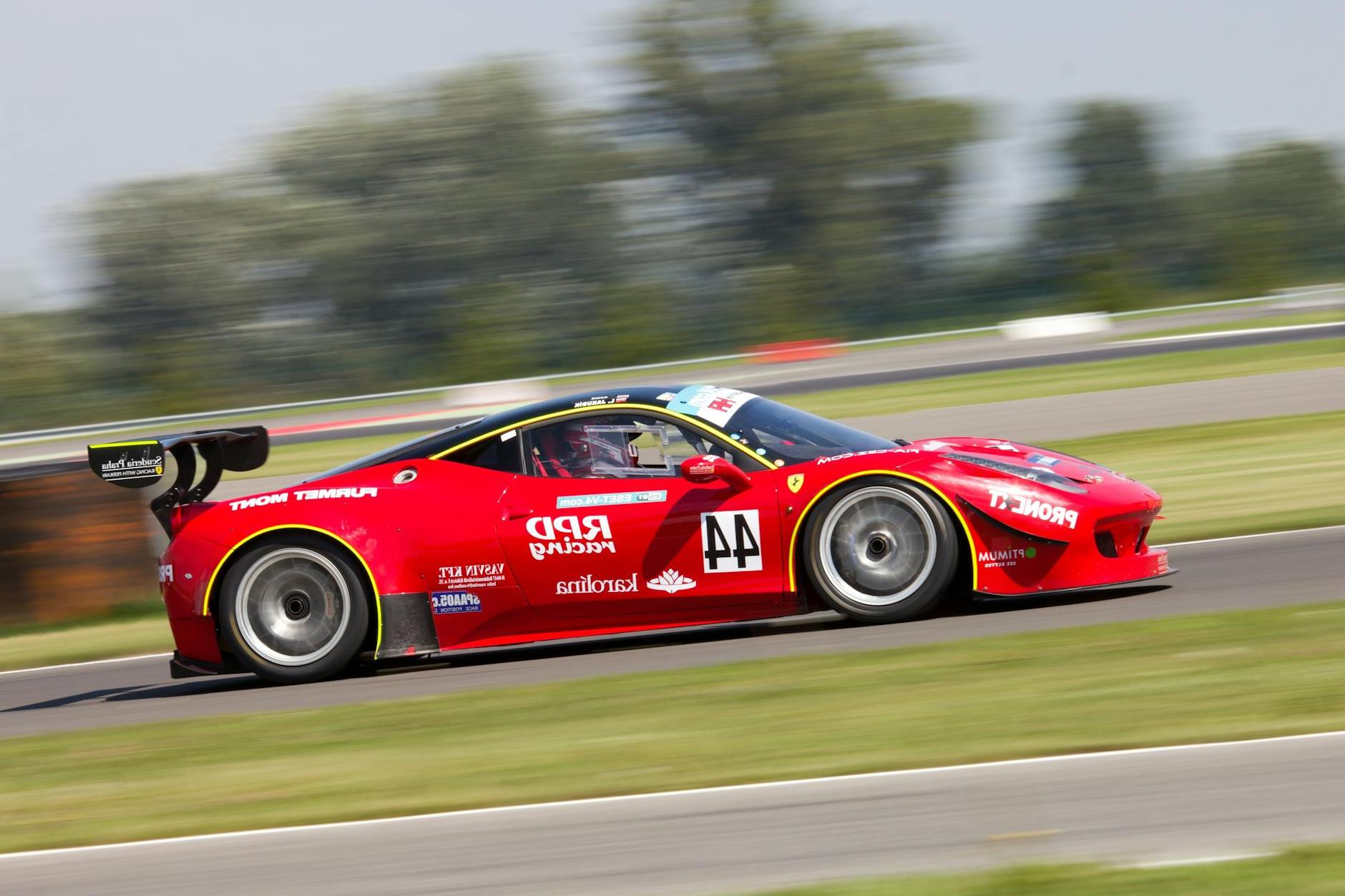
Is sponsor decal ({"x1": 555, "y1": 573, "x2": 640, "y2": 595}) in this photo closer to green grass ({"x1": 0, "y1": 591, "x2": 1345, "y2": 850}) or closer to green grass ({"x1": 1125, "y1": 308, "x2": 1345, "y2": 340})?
green grass ({"x1": 0, "y1": 591, "x2": 1345, "y2": 850})

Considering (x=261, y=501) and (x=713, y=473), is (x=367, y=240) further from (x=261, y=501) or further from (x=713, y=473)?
(x=713, y=473)

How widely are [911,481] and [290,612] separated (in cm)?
332

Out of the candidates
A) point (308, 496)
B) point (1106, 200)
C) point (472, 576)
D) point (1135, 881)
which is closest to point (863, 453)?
point (472, 576)

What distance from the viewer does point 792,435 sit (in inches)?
299

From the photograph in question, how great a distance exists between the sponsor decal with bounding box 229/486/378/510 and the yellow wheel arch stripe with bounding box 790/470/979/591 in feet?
7.25

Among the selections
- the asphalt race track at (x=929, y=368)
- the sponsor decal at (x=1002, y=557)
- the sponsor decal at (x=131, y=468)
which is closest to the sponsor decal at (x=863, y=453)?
the sponsor decal at (x=1002, y=557)

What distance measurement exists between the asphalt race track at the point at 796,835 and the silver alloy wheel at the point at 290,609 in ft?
8.56

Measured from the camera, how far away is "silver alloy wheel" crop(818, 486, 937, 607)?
23.6 feet

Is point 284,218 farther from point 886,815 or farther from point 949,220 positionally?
point 886,815

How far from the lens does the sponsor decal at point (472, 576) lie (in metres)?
7.45

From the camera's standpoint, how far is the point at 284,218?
4847 cm

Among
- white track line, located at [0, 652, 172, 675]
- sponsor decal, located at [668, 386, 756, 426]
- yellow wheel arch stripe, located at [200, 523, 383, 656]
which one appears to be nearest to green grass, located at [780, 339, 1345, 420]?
white track line, located at [0, 652, 172, 675]

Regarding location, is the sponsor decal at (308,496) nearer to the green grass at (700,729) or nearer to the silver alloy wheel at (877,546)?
the green grass at (700,729)

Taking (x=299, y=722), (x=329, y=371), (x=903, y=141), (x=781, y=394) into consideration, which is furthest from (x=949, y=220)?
(x=299, y=722)
